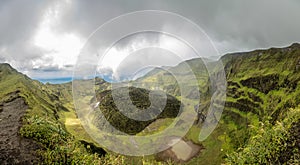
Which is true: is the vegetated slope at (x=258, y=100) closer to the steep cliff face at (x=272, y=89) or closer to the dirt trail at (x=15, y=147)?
the steep cliff face at (x=272, y=89)

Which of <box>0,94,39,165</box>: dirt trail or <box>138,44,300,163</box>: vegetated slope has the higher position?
<box>138,44,300,163</box>: vegetated slope

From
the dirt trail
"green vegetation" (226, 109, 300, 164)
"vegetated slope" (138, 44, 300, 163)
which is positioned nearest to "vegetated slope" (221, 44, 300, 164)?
"vegetated slope" (138, 44, 300, 163)

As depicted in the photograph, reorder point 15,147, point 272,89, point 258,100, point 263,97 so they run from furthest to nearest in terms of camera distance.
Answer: point 258,100 < point 263,97 < point 272,89 < point 15,147

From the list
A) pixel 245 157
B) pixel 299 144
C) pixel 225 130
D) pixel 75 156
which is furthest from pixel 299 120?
pixel 225 130

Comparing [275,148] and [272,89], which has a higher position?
[272,89]

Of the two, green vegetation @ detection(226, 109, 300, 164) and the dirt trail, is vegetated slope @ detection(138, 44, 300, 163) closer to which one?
green vegetation @ detection(226, 109, 300, 164)

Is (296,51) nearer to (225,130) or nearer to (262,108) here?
(262,108)

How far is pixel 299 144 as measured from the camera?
44.8m

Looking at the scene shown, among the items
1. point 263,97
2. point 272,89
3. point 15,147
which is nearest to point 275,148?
point 15,147

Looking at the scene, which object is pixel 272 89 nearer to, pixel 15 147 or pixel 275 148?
pixel 275 148

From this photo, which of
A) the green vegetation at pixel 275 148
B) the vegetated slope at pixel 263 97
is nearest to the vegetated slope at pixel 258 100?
the vegetated slope at pixel 263 97

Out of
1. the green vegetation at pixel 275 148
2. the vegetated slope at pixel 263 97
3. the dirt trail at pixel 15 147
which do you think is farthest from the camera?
the vegetated slope at pixel 263 97

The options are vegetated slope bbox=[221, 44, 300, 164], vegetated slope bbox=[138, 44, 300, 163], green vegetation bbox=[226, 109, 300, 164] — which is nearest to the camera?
green vegetation bbox=[226, 109, 300, 164]

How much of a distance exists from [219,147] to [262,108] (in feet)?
105
